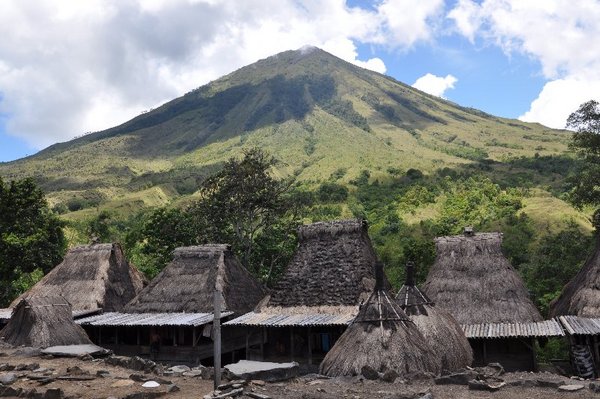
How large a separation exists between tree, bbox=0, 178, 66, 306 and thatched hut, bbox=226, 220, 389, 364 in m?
16.3

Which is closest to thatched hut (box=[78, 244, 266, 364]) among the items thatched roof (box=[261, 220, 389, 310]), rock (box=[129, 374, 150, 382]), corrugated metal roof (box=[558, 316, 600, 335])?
thatched roof (box=[261, 220, 389, 310])

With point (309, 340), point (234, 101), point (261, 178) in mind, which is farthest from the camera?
point (234, 101)

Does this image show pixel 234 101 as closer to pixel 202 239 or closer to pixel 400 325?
pixel 202 239

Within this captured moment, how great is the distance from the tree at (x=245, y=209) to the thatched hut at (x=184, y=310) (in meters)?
6.16

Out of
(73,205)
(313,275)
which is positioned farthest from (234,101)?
(313,275)

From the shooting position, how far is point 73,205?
72.8 metres

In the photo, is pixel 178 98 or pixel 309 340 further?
pixel 178 98

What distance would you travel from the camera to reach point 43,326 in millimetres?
19484

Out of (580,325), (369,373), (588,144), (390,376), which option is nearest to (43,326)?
(369,373)

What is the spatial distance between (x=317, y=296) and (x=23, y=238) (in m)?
19.5

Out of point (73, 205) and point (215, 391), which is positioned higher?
point (73, 205)

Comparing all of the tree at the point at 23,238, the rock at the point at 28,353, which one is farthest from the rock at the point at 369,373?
the tree at the point at 23,238

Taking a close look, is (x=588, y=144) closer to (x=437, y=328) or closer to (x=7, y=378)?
(x=437, y=328)

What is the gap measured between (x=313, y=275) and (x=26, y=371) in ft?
31.0
